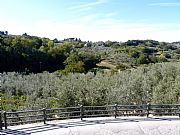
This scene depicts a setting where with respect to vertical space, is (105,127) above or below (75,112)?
below

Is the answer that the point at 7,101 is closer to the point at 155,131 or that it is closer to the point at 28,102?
the point at 28,102

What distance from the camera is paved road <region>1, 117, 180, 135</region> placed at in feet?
53.5

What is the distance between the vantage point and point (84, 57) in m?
82.8

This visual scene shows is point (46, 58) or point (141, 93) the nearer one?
point (141, 93)

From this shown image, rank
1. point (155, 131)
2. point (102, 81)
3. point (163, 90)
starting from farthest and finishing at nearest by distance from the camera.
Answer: point (102, 81) → point (163, 90) → point (155, 131)

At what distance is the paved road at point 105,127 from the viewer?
1630cm

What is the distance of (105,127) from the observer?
56.8 ft

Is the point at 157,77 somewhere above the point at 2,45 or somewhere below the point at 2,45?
below

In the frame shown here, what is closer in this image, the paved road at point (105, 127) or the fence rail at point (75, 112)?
the paved road at point (105, 127)

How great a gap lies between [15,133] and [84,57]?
67.4m

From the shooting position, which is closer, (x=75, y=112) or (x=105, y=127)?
(x=105, y=127)

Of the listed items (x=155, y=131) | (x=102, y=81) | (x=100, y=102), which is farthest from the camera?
(x=102, y=81)

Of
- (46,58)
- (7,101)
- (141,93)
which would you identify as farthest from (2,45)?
(141,93)

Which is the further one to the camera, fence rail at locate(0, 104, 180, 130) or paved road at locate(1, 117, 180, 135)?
fence rail at locate(0, 104, 180, 130)
